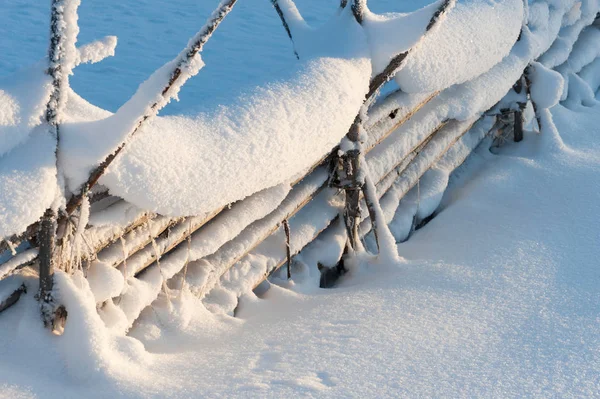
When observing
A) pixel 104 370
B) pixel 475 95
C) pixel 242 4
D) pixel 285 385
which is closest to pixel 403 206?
pixel 475 95

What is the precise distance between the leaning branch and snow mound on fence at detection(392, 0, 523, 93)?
135cm

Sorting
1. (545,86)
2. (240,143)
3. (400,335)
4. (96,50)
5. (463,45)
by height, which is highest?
(96,50)

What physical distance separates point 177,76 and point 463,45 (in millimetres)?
2269

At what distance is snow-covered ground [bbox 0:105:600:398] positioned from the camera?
2.38 metres

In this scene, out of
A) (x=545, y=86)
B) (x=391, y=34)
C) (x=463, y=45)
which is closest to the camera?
(x=391, y=34)

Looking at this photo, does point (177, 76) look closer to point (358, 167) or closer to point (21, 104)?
point (21, 104)

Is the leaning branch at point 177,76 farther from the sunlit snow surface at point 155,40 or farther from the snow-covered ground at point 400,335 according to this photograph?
the sunlit snow surface at point 155,40

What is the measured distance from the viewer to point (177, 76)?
7.39 ft

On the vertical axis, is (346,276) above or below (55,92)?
below

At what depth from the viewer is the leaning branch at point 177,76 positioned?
88.5 inches

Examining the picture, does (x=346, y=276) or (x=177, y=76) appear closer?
(x=177, y=76)

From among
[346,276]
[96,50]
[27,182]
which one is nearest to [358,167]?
[346,276]

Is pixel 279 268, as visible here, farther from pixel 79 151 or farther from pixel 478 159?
pixel 478 159

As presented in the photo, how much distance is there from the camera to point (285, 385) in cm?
243
